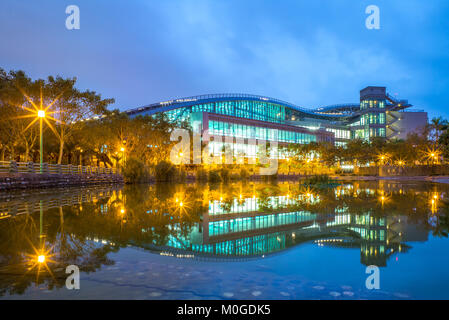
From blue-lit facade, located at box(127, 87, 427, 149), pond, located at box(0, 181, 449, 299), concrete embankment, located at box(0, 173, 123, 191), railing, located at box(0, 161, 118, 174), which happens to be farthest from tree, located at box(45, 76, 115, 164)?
blue-lit facade, located at box(127, 87, 427, 149)

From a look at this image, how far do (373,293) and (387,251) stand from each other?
1.78 m

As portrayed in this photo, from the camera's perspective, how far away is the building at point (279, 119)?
83.1m

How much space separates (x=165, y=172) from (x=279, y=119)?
69529 mm

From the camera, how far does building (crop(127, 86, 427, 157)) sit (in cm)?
8312

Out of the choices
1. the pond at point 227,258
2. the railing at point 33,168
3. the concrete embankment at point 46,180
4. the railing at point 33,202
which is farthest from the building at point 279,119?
the pond at point 227,258

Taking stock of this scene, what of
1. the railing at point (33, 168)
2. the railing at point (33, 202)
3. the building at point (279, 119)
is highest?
the building at point (279, 119)

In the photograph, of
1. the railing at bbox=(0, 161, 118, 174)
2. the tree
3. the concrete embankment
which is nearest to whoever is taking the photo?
the concrete embankment

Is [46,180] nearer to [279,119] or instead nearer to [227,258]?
[227,258]

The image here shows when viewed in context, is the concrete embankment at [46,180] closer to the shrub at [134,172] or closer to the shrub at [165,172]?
the shrub at [134,172]

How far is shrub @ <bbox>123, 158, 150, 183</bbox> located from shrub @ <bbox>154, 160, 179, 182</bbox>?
4.25 meters

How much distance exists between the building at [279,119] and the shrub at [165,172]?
100 ft

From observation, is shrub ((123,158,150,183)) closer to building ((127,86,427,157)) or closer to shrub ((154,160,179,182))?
shrub ((154,160,179,182))
